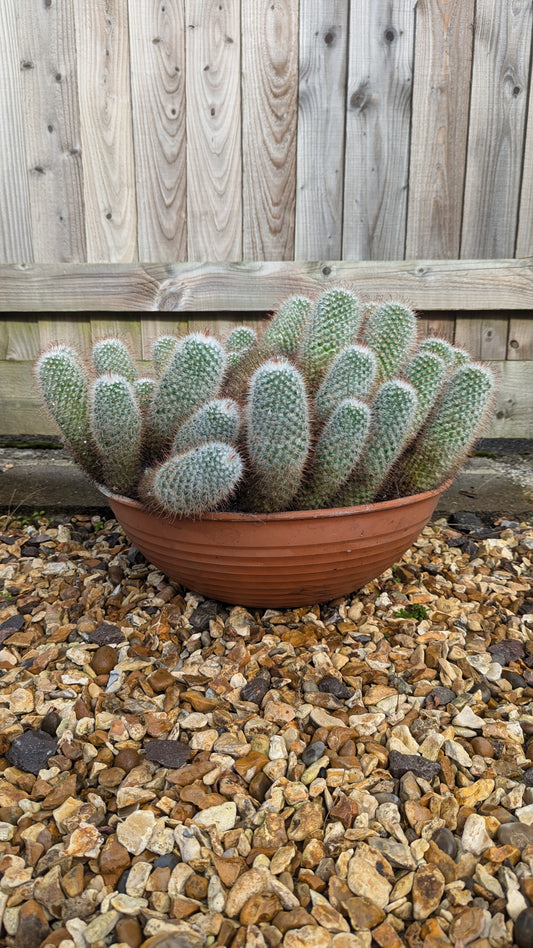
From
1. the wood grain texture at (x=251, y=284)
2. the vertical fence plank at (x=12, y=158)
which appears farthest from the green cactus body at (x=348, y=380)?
the vertical fence plank at (x=12, y=158)

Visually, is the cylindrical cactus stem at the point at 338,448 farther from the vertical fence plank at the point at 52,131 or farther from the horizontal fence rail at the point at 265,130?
the vertical fence plank at the point at 52,131

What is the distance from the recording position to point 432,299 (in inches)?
97.0

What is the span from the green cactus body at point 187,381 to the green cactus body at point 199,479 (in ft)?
0.64

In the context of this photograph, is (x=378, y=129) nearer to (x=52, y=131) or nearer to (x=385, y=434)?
(x=52, y=131)

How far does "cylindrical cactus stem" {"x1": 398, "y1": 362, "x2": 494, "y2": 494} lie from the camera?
1.41m

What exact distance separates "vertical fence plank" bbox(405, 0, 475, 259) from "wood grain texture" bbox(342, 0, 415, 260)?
3 cm

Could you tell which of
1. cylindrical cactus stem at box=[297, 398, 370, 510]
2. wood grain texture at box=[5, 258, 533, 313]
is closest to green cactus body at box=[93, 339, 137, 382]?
cylindrical cactus stem at box=[297, 398, 370, 510]

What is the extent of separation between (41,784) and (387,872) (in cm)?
54

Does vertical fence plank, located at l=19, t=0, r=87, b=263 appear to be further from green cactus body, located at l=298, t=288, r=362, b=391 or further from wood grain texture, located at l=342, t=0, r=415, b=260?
green cactus body, located at l=298, t=288, r=362, b=391

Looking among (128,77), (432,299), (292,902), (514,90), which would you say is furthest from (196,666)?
(514,90)

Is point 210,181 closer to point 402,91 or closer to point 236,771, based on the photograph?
point 402,91

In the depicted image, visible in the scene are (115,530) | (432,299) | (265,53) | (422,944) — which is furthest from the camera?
(432,299)

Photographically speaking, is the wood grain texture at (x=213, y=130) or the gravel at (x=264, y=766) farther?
the wood grain texture at (x=213, y=130)

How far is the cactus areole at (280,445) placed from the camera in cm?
120
